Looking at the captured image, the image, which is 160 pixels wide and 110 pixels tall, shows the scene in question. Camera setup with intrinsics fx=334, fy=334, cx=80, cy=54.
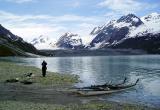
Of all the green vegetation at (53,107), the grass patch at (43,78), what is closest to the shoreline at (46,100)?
the green vegetation at (53,107)

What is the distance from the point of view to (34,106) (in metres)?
34.7

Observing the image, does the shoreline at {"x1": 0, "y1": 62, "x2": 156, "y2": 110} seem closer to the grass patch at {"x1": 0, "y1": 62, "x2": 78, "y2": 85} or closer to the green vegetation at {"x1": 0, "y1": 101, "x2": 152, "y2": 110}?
the green vegetation at {"x1": 0, "y1": 101, "x2": 152, "y2": 110}

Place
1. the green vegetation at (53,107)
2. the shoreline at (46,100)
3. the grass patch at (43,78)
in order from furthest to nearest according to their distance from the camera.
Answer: the grass patch at (43,78) < the shoreline at (46,100) < the green vegetation at (53,107)

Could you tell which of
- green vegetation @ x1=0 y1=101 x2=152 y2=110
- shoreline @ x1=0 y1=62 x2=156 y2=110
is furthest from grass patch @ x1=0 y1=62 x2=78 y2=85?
green vegetation @ x1=0 y1=101 x2=152 y2=110

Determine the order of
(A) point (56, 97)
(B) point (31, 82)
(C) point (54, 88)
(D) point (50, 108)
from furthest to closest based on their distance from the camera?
1. (B) point (31, 82)
2. (C) point (54, 88)
3. (A) point (56, 97)
4. (D) point (50, 108)

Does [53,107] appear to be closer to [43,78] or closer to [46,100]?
[46,100]

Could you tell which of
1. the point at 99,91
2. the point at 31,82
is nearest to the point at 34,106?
the point at 99,91

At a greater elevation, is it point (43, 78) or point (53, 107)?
point (43, 78)

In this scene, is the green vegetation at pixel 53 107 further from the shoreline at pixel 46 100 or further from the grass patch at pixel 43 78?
the grass patch at pixel 43 78

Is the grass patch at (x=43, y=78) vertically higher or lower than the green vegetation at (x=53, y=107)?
higher

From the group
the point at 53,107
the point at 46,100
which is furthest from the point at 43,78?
the point at 53,107

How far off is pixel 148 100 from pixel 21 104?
18057 millimetres

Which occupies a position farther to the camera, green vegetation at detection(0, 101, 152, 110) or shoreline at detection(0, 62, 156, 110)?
shoreline at detection(0, 62, 156, 110)

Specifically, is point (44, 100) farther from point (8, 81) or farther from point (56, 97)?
point (8, 81)
